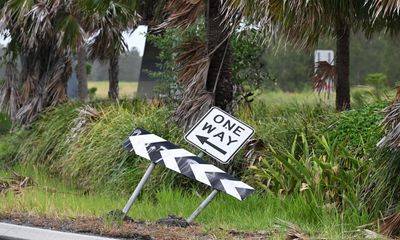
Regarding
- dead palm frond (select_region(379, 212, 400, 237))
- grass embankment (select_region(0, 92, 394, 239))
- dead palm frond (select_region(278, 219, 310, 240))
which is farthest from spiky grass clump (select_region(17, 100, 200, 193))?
dead palm frond (select_region(379, 212, 400, 237))

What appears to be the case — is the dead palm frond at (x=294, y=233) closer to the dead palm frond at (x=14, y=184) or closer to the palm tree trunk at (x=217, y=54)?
the palm tree trunk at (x=217, y=54)

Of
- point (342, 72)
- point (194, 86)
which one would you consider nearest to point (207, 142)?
point (194, 86)

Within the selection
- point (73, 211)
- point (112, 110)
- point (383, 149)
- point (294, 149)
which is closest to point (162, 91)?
point (112, 110)

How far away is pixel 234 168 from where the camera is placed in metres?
11.2

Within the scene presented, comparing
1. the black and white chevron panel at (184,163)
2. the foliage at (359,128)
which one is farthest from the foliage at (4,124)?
the black and white chevron panel at (184,163)

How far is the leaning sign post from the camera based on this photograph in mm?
8398

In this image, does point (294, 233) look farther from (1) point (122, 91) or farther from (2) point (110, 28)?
(1) point (122, 91)

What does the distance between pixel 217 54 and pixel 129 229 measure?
4564 millimetres

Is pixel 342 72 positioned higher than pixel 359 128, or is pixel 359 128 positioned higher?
pixel 342 72

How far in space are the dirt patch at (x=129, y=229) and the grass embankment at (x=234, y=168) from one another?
15.3 inches

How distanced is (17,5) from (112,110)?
10.3 ft

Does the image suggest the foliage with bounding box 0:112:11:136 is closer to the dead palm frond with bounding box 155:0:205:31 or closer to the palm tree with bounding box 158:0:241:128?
the palm tree with bounding box 158:0:241:128

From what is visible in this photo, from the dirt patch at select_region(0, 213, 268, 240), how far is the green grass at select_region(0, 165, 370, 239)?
288 millimetres

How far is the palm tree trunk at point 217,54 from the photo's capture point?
38.3 feet
